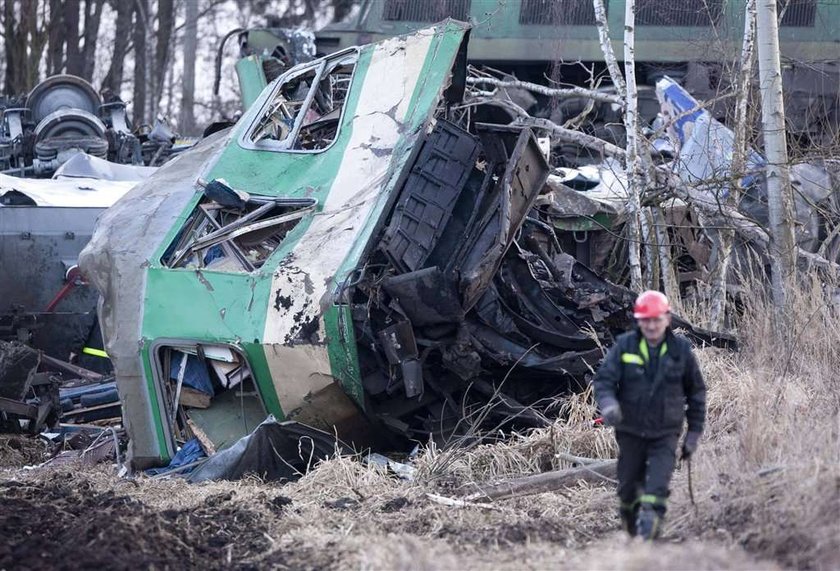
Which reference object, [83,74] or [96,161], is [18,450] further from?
[83,74]

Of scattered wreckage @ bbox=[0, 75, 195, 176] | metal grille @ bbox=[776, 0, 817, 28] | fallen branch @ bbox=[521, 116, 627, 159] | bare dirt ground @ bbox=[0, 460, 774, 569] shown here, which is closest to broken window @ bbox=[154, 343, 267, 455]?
bare dirt ground @ bbox=[0, 460, 774, 569]

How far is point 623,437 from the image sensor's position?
5.44 meters

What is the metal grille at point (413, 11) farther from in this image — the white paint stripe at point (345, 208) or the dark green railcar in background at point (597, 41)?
the white paint stripe at point (345, 208)

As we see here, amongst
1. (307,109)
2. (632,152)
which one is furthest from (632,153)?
(307,109)

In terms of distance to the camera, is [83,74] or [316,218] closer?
[316,218]

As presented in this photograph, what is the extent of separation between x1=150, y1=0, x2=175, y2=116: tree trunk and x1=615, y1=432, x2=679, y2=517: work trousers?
2411cm

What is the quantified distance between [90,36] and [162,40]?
1.79 meters

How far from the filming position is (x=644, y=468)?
17.9 ft

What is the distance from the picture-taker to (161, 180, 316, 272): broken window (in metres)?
7.85

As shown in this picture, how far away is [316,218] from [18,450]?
3.13m

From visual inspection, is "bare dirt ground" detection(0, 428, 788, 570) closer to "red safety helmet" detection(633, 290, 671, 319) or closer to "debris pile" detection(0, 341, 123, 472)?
"red safety helmet" detection(633, 290, 671, 319)

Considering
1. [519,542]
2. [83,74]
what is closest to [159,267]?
[519,542]

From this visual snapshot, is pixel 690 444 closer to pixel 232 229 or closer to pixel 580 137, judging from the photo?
pixel 232 229

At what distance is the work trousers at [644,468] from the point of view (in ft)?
17.3
